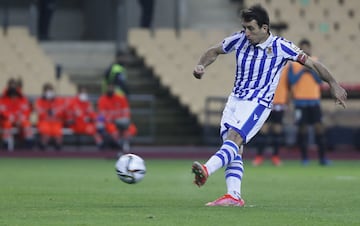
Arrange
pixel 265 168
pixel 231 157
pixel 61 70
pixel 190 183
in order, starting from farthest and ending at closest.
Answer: pixel 61 70 → pixel 265 168 → pixel 190 183 → pixel 231 157

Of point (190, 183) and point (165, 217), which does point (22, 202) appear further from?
point (190, 183)

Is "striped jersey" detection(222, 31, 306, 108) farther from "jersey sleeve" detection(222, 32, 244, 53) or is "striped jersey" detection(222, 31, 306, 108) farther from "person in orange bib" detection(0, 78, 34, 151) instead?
"person in orange bib" detection(0, 78, 34, 151)

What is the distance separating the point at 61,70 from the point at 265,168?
30.5 ft

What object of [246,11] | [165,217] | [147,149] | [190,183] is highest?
[246,11]

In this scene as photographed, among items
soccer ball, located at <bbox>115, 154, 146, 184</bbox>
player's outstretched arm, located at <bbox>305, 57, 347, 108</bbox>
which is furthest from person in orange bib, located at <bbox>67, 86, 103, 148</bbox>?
player's outstretched arm, located at <bbox>305, 57, 347, 108</bbox>

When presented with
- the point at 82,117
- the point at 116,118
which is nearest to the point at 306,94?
the point at 116,118

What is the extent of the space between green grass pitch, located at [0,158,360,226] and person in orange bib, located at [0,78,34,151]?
5.95m

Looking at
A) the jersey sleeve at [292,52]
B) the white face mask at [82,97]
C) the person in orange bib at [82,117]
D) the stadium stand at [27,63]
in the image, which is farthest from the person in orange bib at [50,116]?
the jersey sleeve at [292,52]

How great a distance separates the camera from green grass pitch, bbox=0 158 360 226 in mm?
9602

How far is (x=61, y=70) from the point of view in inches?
1099

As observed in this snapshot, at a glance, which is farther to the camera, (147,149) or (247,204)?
(147,149)

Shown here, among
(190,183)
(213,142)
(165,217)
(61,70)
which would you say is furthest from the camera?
(61,70)

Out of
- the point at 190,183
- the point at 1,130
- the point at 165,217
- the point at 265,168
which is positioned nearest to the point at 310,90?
the point at 265,168

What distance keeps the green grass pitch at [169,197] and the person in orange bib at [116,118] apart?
15.6 ft
